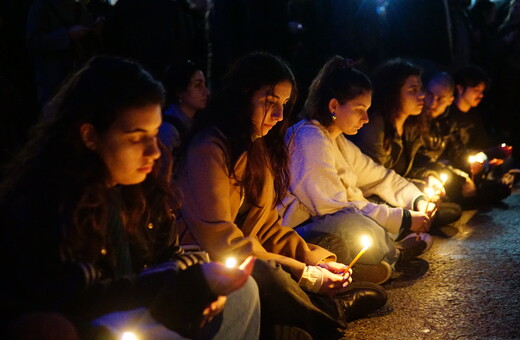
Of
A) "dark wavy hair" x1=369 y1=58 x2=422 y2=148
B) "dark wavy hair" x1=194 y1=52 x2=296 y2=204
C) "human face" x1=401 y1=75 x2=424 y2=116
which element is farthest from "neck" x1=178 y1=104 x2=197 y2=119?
"human face" x1=401 y1=75 x2=424 y2=116

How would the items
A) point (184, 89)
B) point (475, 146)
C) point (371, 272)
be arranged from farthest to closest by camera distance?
point (475, 146) < point (184, 89) < point (371, 272)

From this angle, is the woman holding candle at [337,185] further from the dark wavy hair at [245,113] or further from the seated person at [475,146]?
the seated person at [475,146]

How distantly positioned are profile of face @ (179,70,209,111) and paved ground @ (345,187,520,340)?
6.41 ft

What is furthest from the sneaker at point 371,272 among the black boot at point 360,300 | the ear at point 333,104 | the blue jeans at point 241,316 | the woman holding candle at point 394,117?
the woman holding candle at point 394,117

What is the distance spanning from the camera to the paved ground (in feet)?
9.77

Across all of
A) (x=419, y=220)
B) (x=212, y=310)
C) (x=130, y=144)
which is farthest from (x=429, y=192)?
(x=130, y=144)

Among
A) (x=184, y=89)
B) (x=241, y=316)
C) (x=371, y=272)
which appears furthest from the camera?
(x=184, y=89)

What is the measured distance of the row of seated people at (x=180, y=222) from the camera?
198 cm

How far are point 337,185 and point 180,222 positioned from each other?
4.13 ft

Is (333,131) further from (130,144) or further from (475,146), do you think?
(475,146)

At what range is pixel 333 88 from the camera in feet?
13.5

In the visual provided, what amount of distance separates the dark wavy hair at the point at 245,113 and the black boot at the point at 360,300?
699 mm

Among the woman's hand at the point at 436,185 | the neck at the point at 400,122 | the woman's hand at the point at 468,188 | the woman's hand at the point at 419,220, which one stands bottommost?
the woman's hand at the point at 468,188

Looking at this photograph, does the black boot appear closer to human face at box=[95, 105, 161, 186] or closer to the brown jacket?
the brown jacket
